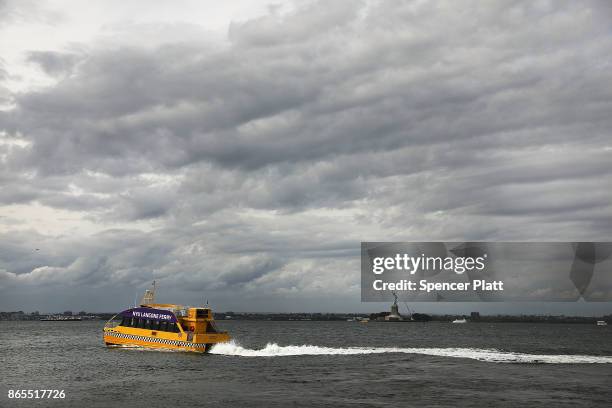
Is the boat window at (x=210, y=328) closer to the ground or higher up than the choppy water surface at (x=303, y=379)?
higher up

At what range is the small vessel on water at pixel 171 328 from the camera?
6588 cm

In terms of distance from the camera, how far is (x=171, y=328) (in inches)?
2648

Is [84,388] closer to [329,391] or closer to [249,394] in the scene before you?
[249,394]

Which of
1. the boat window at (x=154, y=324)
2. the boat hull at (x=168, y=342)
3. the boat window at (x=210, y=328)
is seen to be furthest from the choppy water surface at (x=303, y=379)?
the boat window at (x=154, y=324)

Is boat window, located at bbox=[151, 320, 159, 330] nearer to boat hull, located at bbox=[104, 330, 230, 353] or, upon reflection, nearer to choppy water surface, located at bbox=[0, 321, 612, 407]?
boat hull, located at bbox=[104, 330, 230, 353]

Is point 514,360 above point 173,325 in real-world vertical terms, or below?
below

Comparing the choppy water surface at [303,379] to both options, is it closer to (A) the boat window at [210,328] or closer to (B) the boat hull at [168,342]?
(B) the boat hull at [168,342]

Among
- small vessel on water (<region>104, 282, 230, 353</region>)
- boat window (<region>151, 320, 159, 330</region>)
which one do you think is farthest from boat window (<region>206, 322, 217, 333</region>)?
boat window (<region>151, 320, 159, 330</region>)

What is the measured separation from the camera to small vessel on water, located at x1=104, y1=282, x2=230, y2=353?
6588 centimetres

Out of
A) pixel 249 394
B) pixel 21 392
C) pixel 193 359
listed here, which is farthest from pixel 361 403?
pixel 193 359

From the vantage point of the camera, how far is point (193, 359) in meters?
62.5

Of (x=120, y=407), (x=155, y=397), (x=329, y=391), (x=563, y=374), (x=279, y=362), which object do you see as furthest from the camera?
(x=279, y=362)

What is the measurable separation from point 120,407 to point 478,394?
25.6m

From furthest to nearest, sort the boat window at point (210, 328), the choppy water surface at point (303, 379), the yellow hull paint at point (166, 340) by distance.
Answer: the boat window at point (210, 328), the yellow hull paint at point (166, 340), the choppy water surface at point (303, 379)
